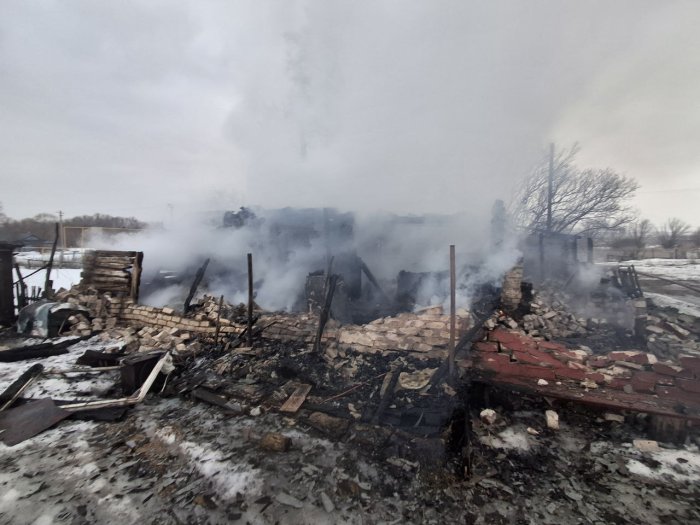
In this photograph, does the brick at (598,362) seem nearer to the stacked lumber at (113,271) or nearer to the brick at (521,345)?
the brick at (521,345)

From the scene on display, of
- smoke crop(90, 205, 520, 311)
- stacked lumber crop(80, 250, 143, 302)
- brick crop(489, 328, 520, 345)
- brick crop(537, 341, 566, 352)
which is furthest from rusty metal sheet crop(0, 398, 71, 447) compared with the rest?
brick crop(537, 341, 566, 352)

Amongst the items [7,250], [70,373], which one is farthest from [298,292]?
[7,250]

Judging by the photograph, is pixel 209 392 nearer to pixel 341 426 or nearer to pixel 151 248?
pixel 341 426

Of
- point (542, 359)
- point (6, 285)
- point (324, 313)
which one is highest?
point (6, 285)

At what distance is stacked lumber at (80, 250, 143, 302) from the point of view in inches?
311

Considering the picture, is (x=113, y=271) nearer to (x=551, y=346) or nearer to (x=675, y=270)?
(x=551, y=346)

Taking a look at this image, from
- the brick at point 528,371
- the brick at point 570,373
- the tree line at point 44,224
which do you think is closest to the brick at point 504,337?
the brick at point 528,371

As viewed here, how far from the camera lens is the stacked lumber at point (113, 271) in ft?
26.0

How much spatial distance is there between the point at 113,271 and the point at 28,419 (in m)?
5.31

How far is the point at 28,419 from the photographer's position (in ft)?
11.6

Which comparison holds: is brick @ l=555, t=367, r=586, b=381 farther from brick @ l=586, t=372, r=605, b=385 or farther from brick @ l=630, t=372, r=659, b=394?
brick @ l=630, t=372, r=659, b=394

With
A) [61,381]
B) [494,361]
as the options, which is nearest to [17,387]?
[61,381]

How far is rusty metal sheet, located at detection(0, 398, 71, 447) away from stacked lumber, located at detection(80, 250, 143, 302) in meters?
4.50

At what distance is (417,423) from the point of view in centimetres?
339
